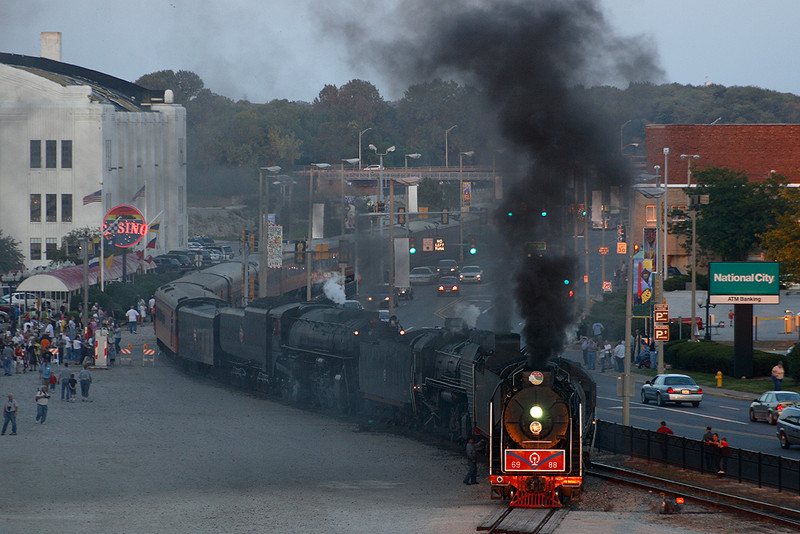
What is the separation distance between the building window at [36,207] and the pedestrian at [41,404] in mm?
40240

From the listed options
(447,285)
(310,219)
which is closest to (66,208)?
(310,219)

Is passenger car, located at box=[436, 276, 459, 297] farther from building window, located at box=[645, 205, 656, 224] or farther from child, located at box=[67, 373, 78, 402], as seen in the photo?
child, located at box=[67, 373, 78, 402]

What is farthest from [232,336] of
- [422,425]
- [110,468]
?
[110,468]

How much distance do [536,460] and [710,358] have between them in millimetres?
30991

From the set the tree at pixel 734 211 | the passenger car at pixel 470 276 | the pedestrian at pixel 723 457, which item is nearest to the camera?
the pedestrian at pixel 723 457

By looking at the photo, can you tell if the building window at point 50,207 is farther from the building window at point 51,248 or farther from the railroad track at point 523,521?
the railroad track at point 523,521

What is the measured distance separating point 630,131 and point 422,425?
10.2 metres

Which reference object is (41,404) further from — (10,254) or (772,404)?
(10,254)

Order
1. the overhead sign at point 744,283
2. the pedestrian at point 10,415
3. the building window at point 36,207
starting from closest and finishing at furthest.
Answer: the pedestrian at point 10,415 → the overhead sign at point 744,283 → the building window at point 36,207

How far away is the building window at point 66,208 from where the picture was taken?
73556 millimetres

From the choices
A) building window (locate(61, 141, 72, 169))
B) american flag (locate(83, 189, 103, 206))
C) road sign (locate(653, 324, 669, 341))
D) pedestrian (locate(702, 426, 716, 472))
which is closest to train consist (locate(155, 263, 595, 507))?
pedestrian (locate(702, 426, 716, 472))

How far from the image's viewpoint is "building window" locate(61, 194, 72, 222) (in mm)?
73556

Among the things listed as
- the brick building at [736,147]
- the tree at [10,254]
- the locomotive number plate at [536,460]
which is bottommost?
the locomotive number plate at [536,460]

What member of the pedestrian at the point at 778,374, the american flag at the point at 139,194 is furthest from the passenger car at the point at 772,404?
the american flag at the point at 139,194
